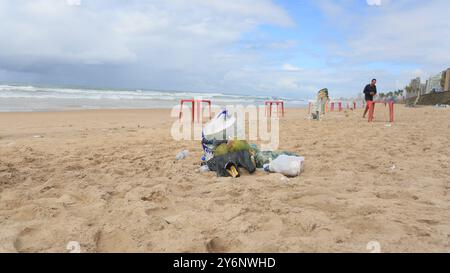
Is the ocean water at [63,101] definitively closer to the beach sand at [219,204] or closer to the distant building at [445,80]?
the distant building at [445,80]

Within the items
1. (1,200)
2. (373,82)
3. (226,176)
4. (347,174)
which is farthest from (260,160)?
(373,82)

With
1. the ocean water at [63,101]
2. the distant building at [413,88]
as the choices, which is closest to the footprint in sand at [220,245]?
the ocean water at [63,101]

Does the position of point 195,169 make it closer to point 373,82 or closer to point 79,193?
Result: point 79,193

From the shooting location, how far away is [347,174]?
12.5ft

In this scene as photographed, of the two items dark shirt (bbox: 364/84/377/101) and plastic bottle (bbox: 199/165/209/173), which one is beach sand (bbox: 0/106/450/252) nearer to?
plastic bottle (bbox: 199/165/209/173)

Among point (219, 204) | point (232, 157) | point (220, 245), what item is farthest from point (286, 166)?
point (220, 245)

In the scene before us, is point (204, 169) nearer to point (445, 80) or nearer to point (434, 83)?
point (445, 80)

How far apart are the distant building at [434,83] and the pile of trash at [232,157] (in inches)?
1015

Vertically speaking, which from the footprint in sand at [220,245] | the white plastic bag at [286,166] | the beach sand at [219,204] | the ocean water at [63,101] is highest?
the ocean water at [63,101]

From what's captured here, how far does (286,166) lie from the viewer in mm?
3822

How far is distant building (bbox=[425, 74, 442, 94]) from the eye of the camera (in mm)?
25203

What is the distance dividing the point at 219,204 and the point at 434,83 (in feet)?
96.9

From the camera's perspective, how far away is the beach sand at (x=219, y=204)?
7.02 ft
